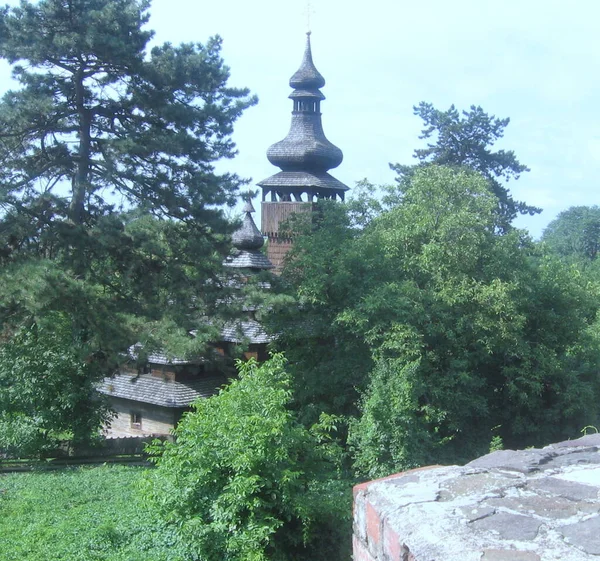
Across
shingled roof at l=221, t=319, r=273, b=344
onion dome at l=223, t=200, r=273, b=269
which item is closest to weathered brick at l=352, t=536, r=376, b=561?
shingled roof at l=221, t=319, r=273, b=344

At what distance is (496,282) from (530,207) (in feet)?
60.5

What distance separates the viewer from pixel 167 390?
888 inches

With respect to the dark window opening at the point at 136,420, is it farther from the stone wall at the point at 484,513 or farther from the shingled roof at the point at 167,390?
the stone wall at the point at 484,513

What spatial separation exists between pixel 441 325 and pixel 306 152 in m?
14.7

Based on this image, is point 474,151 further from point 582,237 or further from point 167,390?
point 582,237

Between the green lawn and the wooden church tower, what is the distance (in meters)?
17.6

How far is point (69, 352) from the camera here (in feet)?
53.1

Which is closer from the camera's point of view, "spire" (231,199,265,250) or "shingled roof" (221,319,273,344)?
"shingled roof" (221,319,273,344)

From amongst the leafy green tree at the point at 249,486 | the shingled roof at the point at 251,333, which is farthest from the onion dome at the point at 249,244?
the leafy green tree at the point at 249,486

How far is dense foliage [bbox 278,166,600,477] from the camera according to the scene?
59.0 ft

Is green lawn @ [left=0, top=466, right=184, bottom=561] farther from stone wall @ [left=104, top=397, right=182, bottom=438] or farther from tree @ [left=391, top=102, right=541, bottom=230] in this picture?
tree @ [left=391, top=102, right=541, bottom=230]

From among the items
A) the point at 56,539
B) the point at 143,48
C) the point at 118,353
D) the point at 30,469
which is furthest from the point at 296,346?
the point at 56,539

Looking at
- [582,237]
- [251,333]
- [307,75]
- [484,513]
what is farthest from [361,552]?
[582,237]

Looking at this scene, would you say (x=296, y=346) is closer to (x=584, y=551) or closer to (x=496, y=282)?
(x=496, y=282)
